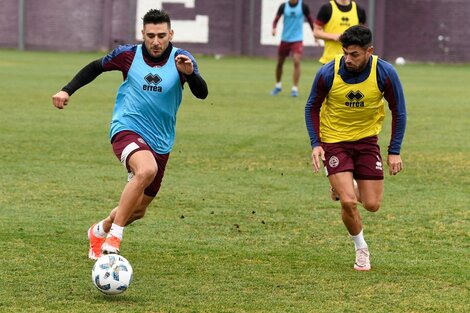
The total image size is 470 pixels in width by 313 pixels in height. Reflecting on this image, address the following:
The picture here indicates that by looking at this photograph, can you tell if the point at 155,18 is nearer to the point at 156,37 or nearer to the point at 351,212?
the point at 156,37

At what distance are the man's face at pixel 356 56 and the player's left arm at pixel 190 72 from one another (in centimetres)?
106

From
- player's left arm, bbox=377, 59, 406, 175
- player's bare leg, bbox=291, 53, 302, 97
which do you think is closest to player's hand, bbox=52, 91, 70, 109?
player's left arm, bbox=377, 59, 406, 175

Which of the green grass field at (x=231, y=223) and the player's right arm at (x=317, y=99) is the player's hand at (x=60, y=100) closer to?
the green grass field at (x=231, y=223)

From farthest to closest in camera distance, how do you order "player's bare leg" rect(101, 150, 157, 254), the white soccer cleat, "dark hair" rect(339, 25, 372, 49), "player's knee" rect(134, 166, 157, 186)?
1. the white soccer cleat
2. "dark hair" rect(339, 25, 372, 49)
3. "player's knee" rect(134, 166, 157, 186)
4. "player's bare leg" rect(101, 150, 157, 254)

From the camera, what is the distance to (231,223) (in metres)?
9.95

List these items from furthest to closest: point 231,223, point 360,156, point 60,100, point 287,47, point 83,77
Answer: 1. point 287,47
2. point 231,223
3. point 360,156
4. point 83,77
5. point 60,100

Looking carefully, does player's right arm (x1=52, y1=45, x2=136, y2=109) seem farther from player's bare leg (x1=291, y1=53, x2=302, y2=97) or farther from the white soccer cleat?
player's bare leg (x1=291, y1=53, x2=302, y2=97)

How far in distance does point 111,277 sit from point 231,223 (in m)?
3.05

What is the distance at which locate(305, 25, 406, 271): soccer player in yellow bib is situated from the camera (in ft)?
26.9

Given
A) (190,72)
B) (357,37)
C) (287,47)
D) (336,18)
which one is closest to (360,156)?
(357,37)

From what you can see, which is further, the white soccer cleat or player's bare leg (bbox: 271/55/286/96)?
player's bare leg (bbox: 271/55/286/96)

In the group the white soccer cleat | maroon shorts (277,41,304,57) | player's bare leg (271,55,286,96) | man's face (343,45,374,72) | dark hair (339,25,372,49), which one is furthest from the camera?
maroon shorts (277,41,304,57)

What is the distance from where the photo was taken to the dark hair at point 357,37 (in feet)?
26.0

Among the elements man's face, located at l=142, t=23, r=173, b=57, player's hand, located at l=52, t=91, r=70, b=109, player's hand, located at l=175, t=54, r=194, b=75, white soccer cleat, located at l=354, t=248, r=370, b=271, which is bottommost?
white soccer cleat, located at l=354, t=248, r=370, b=271
